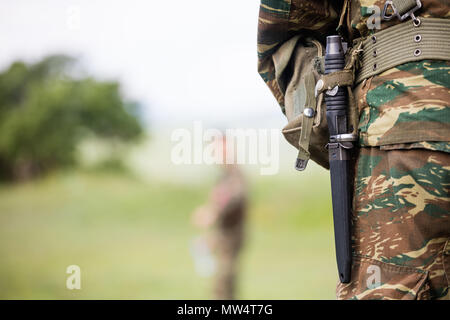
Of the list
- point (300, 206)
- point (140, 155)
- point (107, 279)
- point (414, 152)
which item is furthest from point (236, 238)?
point (140, 155)

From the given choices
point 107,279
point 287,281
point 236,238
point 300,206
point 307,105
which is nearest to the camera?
point 307,105

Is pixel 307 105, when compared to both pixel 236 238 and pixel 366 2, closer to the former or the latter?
pixel 366 2

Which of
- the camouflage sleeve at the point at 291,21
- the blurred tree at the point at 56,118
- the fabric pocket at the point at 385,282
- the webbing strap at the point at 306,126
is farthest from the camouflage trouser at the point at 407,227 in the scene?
the blurred tree at the point at 56,118

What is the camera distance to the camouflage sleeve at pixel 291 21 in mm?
1500

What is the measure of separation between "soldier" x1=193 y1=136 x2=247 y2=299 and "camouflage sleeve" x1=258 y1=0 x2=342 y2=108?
305 centimetres

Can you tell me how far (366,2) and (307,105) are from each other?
0.97 feet

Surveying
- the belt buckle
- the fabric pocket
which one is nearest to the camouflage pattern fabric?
the belt buckle

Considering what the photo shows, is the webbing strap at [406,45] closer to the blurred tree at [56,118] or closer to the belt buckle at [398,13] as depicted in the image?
the belt buckle at [398,13]

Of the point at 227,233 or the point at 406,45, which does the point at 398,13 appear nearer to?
the point at 406,45

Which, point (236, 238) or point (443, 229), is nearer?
point (443, 229)

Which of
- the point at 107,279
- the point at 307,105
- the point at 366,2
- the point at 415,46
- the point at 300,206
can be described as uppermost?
the point at 366,2

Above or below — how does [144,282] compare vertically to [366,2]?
below

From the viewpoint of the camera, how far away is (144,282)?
8078 mm

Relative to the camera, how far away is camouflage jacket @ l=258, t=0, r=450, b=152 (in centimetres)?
124
